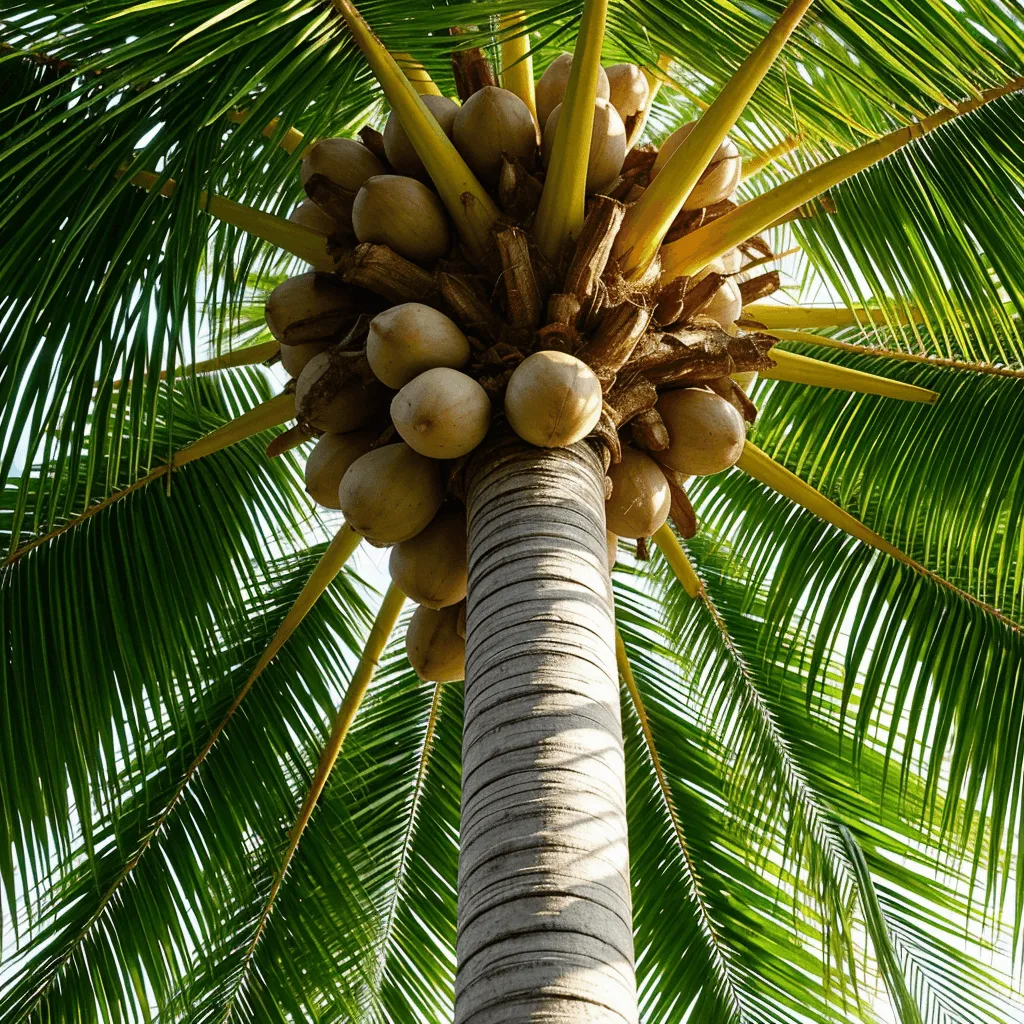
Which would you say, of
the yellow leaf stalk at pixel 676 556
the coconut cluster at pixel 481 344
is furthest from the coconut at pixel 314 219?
the yellow leaf stalk at pixel 676 556

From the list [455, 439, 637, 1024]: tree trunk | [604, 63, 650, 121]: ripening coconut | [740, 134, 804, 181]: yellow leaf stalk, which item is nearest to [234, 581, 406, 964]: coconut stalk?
[455, 439, 637, 1024]: tree trunk

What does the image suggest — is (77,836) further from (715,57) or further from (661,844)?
(715,57)

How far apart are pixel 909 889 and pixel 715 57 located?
3.88 meters

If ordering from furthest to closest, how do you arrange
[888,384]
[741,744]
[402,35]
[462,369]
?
[741,744] → [888,384] → [402,35] → [462,369]

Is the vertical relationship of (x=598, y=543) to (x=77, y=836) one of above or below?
above

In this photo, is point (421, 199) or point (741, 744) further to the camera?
point (741, 744)

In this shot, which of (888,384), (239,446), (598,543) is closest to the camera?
(598,543)

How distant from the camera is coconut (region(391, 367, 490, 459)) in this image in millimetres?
3227

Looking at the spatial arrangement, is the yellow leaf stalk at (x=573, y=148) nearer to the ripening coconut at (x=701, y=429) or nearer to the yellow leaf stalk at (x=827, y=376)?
the ripening coconut at (x=701, y=429)

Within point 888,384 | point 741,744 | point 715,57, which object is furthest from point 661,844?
point 715,57

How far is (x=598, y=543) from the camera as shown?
311cm

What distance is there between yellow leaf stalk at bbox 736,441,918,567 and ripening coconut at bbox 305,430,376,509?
1.51 m

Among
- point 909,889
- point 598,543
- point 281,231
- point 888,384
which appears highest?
point 281,231

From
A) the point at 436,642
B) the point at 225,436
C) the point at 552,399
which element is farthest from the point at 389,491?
the point at 225,436
